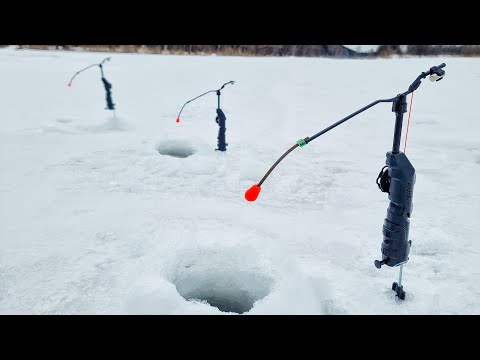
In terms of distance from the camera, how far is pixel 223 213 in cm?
477

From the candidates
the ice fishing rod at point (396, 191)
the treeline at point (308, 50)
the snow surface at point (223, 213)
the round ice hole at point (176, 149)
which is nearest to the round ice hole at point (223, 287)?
the snow surface at point (223, 213)

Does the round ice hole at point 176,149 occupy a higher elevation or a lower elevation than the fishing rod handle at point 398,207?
lower

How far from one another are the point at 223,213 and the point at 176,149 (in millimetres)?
3530

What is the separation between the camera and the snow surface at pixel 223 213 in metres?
3.20

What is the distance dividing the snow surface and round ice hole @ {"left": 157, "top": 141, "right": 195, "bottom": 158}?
2.4 inches

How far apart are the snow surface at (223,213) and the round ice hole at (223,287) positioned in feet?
0.05

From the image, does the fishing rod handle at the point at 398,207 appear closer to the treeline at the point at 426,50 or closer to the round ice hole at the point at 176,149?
the round ice hole at the point at 176,149

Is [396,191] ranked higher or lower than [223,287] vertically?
higher

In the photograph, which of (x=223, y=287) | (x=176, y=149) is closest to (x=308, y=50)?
(x=176, y=149)

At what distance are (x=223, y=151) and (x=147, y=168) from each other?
1696 millimetres

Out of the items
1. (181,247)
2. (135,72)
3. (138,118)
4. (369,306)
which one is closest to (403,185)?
(369,306)

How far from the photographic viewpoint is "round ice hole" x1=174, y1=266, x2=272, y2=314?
3.58 m

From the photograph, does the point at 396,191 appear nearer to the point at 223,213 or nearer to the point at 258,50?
the point at 223,213

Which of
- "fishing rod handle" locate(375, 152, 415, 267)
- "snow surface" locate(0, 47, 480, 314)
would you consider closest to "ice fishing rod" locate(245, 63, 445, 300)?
"fishing rod handle" locate(375, 152, 415, 267)
